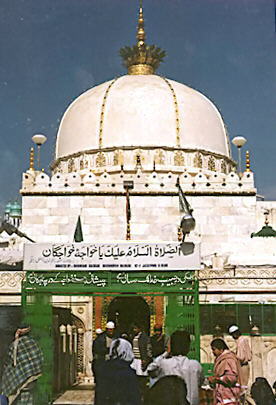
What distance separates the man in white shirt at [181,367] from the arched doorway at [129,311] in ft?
25.6

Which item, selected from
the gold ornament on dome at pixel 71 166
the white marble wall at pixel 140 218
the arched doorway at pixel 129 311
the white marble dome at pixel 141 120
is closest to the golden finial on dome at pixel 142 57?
the white marble dome at pixel 141 120

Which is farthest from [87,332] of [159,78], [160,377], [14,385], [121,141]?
[159,78]

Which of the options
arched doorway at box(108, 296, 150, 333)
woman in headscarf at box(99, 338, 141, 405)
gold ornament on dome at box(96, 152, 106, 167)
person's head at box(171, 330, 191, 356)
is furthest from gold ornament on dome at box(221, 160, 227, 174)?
woman in headscarf at box(99, 338, 141, 405)

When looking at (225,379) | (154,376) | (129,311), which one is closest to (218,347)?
(225,379)

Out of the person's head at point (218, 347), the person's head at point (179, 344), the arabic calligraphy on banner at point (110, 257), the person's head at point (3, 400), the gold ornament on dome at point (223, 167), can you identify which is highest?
the gold ornament on dome at point (223, 167)

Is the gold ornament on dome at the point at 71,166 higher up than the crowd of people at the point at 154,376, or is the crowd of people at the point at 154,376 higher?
the gold ornament on dome at the point at 71,166

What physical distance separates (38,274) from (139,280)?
144 centimetres

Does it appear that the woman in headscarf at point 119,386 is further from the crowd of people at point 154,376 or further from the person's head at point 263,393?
the person's head at point 263,393

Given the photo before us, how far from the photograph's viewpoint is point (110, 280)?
7.72 metres

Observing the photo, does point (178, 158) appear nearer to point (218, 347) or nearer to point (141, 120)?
point (141, 120)

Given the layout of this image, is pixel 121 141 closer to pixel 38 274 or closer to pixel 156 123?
pixel 156 123

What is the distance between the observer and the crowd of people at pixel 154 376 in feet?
16.3

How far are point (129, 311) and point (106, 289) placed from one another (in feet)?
20.7

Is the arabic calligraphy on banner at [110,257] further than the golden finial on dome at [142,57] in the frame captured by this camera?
No
